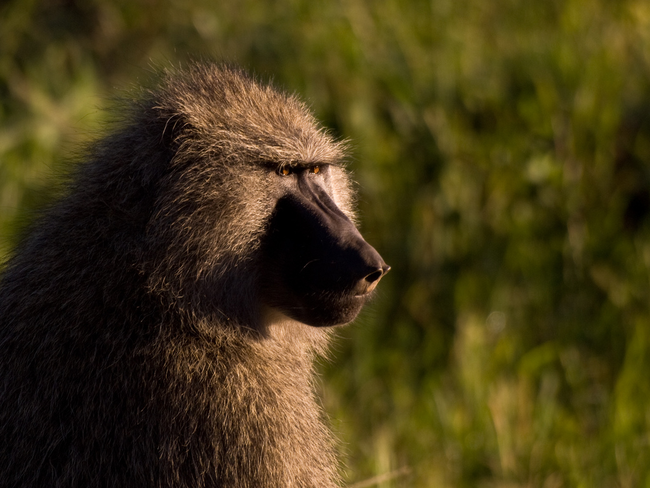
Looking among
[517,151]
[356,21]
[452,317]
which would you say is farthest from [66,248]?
[356,21]

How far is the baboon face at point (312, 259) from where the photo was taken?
7.48 ft

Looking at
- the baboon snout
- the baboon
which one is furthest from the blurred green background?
the baboon snout

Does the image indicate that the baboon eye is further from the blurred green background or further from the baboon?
the blurred green background

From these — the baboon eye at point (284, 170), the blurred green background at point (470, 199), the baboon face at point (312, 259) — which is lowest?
the blurred green background at point (470, 199)

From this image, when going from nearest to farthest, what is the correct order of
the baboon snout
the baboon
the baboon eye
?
the baboon, the baboon snout, the baboon eye

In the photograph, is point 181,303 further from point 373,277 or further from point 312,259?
point 373,277

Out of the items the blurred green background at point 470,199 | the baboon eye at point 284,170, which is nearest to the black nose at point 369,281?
the baboon eye at point 284,170

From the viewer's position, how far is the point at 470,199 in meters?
4.82

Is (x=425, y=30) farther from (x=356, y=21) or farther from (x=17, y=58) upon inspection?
(x=17, y=58)

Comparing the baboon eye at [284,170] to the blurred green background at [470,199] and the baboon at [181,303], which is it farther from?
the blurred green background at [470,199]

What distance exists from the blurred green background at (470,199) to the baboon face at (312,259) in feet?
4.41

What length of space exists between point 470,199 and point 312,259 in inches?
105

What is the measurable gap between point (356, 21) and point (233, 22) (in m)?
0.88

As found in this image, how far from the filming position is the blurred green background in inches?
152
